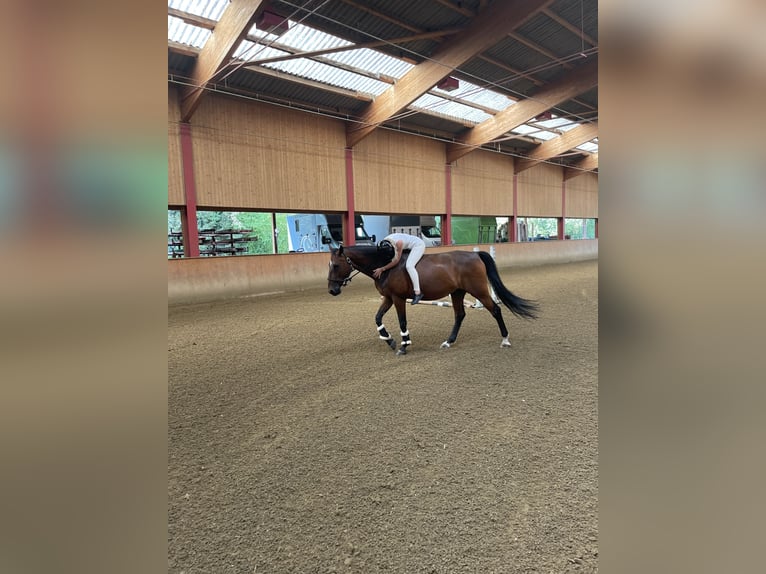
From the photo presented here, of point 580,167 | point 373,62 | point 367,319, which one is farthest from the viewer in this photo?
point 580,167

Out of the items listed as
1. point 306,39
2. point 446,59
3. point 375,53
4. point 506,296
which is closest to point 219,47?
point 306,39

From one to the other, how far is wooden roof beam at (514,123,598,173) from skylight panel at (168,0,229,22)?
484 inches

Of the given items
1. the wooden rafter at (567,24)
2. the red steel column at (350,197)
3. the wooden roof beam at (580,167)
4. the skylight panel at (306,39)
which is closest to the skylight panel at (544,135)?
the wooden roof beam at (580,167)

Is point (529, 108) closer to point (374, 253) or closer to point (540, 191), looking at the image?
point (540, 191)

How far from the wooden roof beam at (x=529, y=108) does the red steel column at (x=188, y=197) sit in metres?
8.20

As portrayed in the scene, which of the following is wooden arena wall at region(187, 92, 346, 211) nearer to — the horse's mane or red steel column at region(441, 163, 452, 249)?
red steel column at region(441, 163, 452, 249)

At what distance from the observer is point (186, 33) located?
6832 millimetres

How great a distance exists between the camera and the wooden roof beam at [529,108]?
9.67 meters

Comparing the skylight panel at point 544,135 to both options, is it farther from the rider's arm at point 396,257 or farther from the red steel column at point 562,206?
the rider's arm at point 396,257

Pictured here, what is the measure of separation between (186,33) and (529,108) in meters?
8.56
